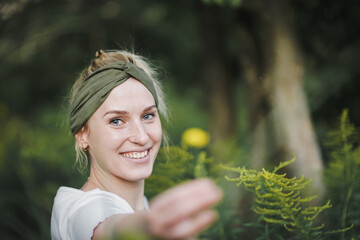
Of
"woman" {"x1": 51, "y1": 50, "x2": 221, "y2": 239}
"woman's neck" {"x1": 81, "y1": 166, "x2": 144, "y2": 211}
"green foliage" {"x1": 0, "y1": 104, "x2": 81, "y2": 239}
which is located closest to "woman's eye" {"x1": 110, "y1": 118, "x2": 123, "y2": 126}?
"woman" {"x1": 51, "y1": 50, "x2": 221, "y2": 239}

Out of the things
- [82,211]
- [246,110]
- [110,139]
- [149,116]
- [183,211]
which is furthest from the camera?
[246,110]

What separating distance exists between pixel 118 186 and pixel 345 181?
4.42 ft

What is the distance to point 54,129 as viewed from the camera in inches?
213

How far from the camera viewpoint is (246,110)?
381cm

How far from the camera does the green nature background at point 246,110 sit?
2119mm

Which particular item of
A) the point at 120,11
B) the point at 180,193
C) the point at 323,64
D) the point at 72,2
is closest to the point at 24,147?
the point at 72,2

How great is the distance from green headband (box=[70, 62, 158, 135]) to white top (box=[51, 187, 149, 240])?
0.33 meters

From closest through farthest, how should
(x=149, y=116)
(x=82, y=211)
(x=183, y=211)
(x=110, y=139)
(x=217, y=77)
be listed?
(x=183, y=211) < (x=82, y=211) < (x=110, y=139) < (x=149, y=116) < (x=217, y=77)

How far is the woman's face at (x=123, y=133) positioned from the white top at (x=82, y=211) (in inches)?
6.2

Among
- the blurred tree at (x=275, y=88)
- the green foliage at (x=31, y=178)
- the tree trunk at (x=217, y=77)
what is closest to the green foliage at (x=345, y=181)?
the blurred tree at (x=275, y=88)

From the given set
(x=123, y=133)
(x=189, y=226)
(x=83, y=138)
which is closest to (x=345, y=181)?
(x=123, y=133)

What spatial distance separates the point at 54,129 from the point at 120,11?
195cm

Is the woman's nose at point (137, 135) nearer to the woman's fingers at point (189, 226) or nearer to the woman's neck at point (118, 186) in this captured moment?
the woman's neck at point (118, 186)

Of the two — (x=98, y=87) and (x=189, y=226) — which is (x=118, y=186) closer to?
(x=98, y=87)
